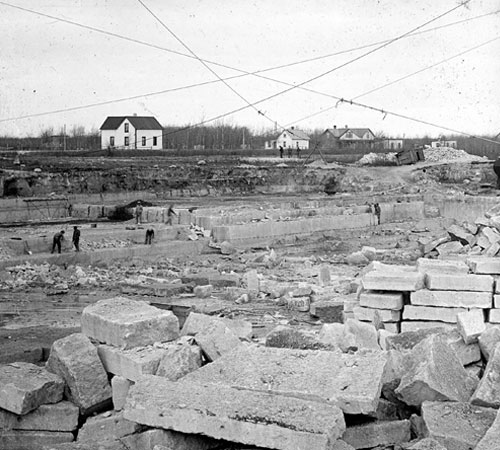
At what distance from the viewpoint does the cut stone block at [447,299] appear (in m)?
8.73

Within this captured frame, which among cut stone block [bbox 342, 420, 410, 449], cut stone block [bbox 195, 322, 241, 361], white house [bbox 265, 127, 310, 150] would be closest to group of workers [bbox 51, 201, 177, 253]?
cut stone block [bbox 195, 322, 241, 361]

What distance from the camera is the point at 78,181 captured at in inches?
1316

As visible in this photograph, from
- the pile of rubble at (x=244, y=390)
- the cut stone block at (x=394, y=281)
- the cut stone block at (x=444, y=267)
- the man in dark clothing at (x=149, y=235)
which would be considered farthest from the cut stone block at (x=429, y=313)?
the man in dark clothing at (x=149, y=235)

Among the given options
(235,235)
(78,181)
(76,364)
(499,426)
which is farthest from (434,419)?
(78,181)

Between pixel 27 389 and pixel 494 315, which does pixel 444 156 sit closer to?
pixel 494 315

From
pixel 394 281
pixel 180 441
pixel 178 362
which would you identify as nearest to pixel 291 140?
pixel 394 281

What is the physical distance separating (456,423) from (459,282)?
3.81 m

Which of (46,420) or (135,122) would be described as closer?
(46,420)

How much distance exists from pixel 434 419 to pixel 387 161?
1685 inches

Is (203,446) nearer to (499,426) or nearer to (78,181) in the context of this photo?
(499,426)

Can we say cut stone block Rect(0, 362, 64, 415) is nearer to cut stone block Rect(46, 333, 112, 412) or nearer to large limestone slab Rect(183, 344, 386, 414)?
cut stone block Rect(46, 333, 112, 412)

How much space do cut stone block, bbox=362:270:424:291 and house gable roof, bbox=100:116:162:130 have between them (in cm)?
6461

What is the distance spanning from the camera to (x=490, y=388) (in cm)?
552

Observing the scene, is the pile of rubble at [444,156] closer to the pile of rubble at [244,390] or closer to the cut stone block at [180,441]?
the pile of rubble at [244,390]
